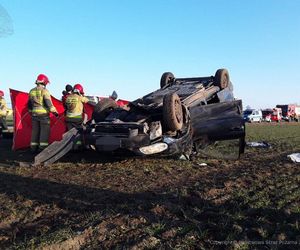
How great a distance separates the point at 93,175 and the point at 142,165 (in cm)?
127

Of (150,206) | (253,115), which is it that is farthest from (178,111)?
(253,115)

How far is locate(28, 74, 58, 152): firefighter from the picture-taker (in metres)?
8.55

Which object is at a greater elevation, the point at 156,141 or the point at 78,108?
the point at 78,108

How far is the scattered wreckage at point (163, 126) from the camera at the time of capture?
693 cm

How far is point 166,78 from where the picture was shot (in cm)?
1021

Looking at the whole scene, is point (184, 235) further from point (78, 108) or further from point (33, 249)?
point (78, 108)

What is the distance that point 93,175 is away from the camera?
653 centimetres

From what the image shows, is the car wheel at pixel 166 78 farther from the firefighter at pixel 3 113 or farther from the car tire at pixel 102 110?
the firefighter at pixel 3 113

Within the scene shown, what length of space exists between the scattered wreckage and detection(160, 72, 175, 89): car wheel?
106 cm

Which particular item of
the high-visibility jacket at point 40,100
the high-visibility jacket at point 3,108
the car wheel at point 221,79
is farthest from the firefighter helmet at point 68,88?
the car wheel at point 221,79

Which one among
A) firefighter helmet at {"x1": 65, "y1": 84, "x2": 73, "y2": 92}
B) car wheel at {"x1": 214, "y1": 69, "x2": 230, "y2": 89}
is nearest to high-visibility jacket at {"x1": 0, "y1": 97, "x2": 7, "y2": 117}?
firefighter helmet at {"x1": 65, "y1": 84, "x2": 73, "y2": 92}

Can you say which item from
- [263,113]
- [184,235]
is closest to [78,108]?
[184,235]

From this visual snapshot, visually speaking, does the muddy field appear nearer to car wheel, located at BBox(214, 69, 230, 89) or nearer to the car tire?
the car tire

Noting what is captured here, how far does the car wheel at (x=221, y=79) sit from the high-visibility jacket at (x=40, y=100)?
3801mm
